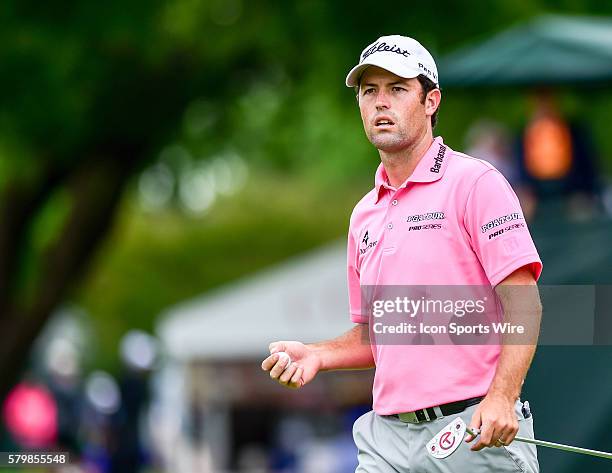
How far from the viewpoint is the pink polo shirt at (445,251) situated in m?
4.66

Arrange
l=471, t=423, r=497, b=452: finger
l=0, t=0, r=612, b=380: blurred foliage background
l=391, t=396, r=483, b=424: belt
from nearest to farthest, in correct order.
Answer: l=471, t=423, r=497, b=452: finger
l=391, t=396, r=483, b=424: belt
l=0, t=0, r=612, b=380: blurred foliage background

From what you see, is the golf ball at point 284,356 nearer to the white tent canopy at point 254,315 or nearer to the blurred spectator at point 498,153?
the blurred spectator at point 498,153

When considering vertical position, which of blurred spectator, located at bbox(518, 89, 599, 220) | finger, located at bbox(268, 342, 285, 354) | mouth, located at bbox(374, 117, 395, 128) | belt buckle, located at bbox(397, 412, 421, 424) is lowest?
belt buckle, located at bbox(397, 412, 421, 424)

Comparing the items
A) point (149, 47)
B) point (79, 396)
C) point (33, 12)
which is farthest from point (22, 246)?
point (33, 12)

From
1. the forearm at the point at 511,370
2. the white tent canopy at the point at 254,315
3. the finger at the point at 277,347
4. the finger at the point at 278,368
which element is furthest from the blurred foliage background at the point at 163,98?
the forearm at the point at 511,370

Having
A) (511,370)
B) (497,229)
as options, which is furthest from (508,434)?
(497,229)

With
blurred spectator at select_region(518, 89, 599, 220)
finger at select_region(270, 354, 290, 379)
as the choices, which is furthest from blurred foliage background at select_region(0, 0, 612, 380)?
finger at select_region(270, 354, 290, 379)

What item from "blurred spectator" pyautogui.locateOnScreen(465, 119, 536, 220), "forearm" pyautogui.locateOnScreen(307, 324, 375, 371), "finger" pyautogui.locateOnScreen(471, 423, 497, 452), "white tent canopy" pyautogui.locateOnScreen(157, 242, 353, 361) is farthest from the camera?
→ "white tent canopy" pyautogui.locateOnScreen(157, 242, 353, 361)

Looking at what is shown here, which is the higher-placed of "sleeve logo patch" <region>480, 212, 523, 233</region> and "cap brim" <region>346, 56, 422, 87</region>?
"cap brim" <region>346, 56, 422, 87</region>

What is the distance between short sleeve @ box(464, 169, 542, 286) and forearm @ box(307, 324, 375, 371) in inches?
28.2

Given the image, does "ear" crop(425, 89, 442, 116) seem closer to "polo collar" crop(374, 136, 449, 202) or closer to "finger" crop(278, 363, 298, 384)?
"polo collar" crop(374, 136, 449, 202)

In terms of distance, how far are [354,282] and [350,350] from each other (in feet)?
0.79

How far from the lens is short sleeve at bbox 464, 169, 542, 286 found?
15.2 feet

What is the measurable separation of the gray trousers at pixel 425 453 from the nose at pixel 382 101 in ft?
3.30
